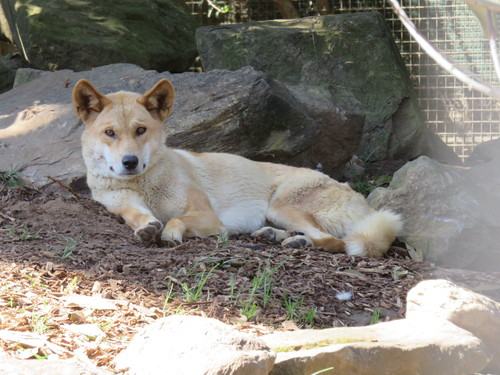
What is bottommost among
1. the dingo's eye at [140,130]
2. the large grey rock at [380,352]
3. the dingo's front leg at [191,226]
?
the dingo's front leg at [191,226]

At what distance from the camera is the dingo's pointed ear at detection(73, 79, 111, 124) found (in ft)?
16.1

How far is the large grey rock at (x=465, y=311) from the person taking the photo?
287 centimetres

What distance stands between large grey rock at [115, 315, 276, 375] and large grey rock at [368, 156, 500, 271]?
3055 millimetres

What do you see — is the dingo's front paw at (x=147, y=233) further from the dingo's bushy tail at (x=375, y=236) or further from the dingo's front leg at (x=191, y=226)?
the dingo's bushy tail at (x=375, y=236)

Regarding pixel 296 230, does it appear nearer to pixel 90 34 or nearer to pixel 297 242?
pixel 297 242

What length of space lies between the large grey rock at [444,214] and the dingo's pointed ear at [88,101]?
2.38 metres

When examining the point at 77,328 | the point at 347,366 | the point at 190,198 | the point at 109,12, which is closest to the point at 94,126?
the point at 190,198

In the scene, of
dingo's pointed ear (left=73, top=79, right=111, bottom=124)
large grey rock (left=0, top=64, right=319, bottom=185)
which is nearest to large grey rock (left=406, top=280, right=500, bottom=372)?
dingo's pointed ear (left=73, top=79, right=111, bottom=124)

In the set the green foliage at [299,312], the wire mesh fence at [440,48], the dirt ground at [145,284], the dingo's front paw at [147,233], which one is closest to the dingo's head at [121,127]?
the dirt ground at [145,284]

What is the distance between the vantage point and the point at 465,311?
2.86m

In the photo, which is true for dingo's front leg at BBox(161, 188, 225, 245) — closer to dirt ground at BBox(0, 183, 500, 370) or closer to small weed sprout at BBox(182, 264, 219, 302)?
dirt ground at BBox(0, 183, 500, 370)

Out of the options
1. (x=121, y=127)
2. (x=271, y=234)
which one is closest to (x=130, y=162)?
(x=121, y=127)

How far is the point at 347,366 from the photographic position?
2420 mm

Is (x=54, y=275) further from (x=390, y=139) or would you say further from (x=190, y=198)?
(x=390, y=139)
